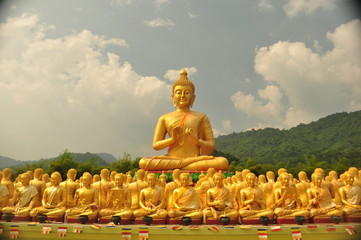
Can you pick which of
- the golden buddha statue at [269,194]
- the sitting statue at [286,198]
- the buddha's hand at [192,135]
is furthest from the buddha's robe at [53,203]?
the buddha's hand at [192,135]

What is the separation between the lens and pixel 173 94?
1301cm

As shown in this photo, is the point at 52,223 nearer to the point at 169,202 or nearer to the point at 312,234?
the point at 169,202

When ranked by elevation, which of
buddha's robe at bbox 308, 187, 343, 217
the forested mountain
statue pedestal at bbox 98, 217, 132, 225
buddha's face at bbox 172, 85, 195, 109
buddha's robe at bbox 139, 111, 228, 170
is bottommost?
statue pedestal at bbox 98, 217, 132, 225

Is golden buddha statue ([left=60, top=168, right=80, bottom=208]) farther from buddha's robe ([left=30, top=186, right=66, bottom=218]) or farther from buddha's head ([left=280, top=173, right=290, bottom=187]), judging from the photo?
buddha's head ([left=280, top=173, right=290, bottom=187])

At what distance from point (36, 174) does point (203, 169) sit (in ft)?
16.4

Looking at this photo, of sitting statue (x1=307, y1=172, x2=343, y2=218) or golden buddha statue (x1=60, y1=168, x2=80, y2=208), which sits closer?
sitting statue (x1=307, y1=172, x2=343, y2=218)

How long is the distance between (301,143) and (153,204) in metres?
33.6

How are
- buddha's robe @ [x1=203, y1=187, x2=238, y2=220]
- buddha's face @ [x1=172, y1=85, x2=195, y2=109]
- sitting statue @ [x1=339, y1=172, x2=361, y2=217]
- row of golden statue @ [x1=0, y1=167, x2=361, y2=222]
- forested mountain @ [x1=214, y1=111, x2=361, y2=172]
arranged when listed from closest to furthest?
1. buddha's robe @ [x1=203, y1=187, x2=238, y2=220]
2. row of golden statue @ [x1=0, y1=167, x2=361, y2=222]
3. sitting statue @ [x1=339, y1=172, x2=361, y2=217]
4. buddha's face @ [x1=172, y1=85, x2=195, y2=109]
5. forested mountain @ [x1=214, y1=111, x2=361, y2=172]

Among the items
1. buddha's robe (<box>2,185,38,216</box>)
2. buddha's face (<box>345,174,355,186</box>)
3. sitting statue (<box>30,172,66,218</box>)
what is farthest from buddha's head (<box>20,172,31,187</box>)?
buddha's face (<box>345,174,355,186</box>)

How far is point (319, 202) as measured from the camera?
6.63 meters

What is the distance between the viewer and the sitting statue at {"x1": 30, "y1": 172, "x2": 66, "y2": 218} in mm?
6680

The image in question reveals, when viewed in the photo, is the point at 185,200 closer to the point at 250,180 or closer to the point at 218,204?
the point at 218,204

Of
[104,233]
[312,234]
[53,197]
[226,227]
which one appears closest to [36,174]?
[53,197]

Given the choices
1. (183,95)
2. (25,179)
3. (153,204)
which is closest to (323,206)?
(153,204)
